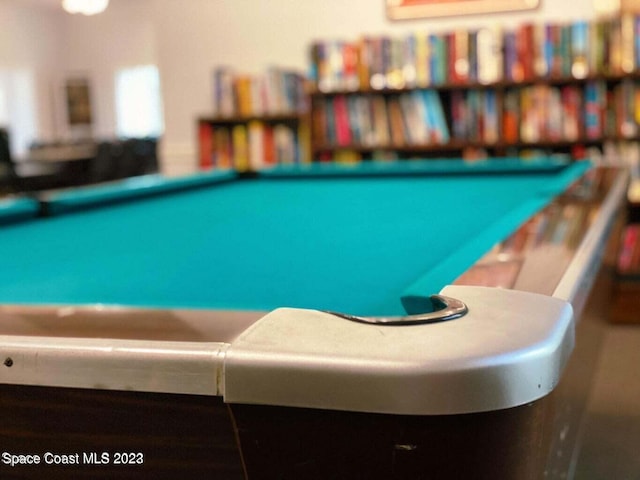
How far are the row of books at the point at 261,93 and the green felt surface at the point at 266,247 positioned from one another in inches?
88.7

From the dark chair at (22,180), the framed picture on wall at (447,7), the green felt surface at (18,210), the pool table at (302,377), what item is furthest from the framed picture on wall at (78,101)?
the pool table at (302,377)

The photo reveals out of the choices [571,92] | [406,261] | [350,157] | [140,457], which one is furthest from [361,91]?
[140,457]

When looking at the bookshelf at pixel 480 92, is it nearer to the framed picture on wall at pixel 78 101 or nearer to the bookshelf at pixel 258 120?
the bookshelf at pixel 258 120

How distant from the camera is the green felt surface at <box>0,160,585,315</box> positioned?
2.97ft

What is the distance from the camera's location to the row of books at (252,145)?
4.42 metres

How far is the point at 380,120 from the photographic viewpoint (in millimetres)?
4133

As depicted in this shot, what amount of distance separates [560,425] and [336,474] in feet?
1.41

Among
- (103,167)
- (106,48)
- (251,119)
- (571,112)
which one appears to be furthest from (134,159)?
(571,112)

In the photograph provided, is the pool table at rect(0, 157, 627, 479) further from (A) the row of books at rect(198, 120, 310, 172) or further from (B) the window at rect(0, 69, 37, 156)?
(B) the window at rect(0, 69, 37, 156)

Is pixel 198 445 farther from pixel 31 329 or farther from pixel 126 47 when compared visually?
pixel 126 47

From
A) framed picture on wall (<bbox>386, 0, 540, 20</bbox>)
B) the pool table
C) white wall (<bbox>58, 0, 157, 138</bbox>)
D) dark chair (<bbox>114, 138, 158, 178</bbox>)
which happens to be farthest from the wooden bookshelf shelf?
white wall (<bbox>58, 0, 157, 138</bbox>)

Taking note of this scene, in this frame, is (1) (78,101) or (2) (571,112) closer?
(2) (571,112)

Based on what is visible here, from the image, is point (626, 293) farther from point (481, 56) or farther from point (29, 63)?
point (29, 63)

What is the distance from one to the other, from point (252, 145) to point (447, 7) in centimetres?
138
